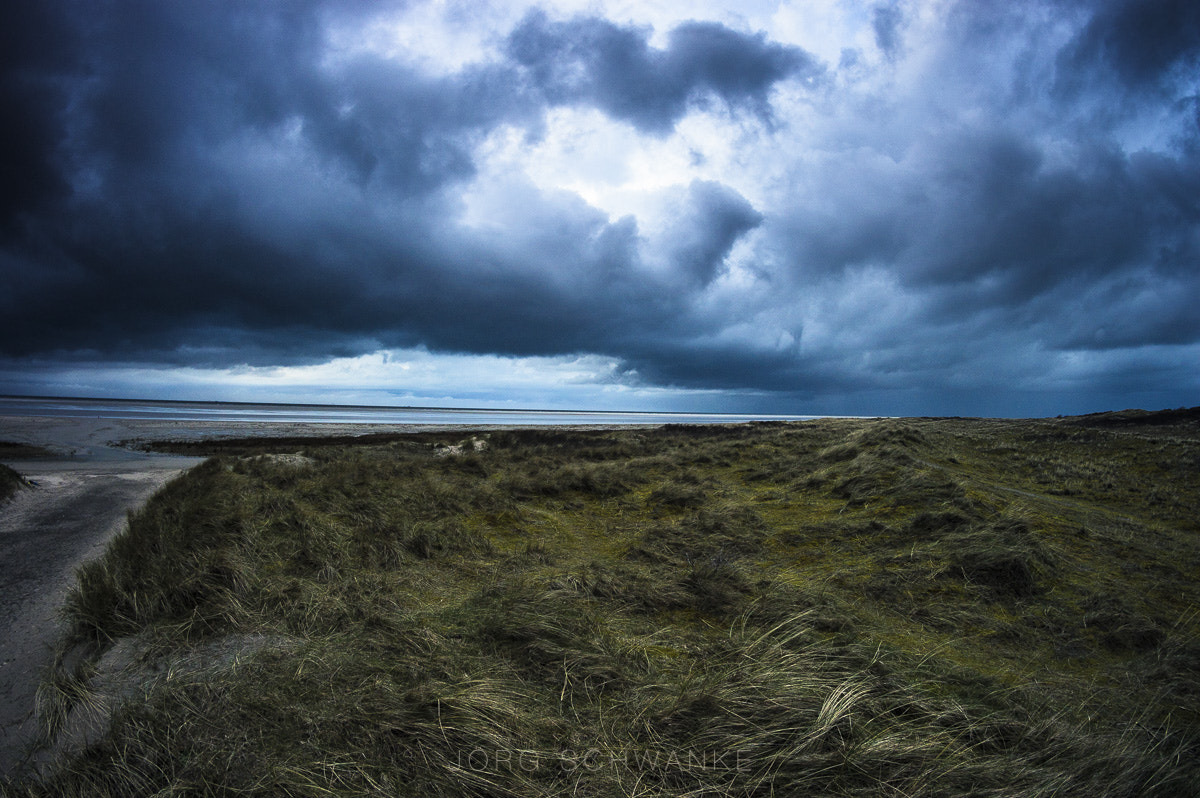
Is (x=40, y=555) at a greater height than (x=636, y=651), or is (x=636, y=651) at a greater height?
(x=636, y=651)

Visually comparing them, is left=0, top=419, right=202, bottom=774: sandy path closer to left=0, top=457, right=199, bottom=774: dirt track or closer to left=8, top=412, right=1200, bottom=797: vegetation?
left=0, top=457, right=199, bottom=774: dirt track

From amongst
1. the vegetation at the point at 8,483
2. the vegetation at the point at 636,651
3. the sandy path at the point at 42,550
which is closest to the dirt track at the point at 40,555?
the sandy path at the point at 42,550

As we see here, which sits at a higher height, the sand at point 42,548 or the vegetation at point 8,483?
the vegetation at point 8,483

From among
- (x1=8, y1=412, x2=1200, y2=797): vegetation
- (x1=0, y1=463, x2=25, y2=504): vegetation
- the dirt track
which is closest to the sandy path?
the dirt track

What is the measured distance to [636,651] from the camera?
14.8ft

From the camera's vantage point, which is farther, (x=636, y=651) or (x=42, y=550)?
(x=42, y=550)

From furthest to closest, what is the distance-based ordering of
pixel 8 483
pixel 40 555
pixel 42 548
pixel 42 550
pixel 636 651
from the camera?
pixel 8 483
pixel 42 548
pixel 42 550
pixel 40 555
pixel 636 651

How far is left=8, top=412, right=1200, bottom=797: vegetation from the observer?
9.59 feet

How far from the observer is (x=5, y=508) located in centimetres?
1081

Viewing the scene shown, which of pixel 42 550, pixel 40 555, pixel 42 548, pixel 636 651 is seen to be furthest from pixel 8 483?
pixel 636 651

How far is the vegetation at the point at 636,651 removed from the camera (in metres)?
2.92

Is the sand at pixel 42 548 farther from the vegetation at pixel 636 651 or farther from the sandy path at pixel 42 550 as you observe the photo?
the vegetation at pixel 636 651

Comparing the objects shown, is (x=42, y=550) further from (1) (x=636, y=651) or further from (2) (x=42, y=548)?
(1) (x=636, y=651)

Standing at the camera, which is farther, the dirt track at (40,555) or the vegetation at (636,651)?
the dirt track at (40,555)
